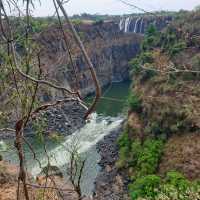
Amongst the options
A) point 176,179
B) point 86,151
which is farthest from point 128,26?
point 176,179

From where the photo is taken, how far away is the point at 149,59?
2362 centimetres

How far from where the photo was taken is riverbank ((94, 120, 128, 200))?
1694 centimetres

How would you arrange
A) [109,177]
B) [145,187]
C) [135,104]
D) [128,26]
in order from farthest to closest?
[128,26] < [135,104] < [109,177] < [145,187]

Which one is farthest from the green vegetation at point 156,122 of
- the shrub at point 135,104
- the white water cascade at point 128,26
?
the white water cascade at point 128,26

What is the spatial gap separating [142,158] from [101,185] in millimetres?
2244

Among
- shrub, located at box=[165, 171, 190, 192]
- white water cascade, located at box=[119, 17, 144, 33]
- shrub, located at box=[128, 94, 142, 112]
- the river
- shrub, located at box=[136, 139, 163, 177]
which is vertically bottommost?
the river

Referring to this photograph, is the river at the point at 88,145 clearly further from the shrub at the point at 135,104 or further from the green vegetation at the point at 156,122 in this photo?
the green vegetation at the point at 156,122

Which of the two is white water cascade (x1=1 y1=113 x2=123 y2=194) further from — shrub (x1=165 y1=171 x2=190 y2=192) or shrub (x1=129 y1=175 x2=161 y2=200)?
shrub (x1=165 y1=171 x2=190 y2=192)

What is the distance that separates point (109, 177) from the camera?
1859 cm

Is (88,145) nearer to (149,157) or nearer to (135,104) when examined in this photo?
(135,104)

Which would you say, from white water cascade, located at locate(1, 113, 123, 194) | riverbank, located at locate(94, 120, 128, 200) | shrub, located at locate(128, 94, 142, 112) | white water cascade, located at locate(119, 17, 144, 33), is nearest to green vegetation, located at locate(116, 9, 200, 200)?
shrub, located at locate(128, 94, 142, 112)

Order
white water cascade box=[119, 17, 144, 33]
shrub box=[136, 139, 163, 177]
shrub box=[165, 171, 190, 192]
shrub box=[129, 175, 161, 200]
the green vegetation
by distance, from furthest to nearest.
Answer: white water cascade box=[119, 17, 144, 33], shrub box=[136, 139, 163, 177], the green vegetation, shrub box=[165, 171, 190, 192], shrub box=[129, 175, 161, 200]

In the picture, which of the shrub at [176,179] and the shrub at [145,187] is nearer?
the shrub at [145,187]

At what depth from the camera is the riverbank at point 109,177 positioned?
16.9m
